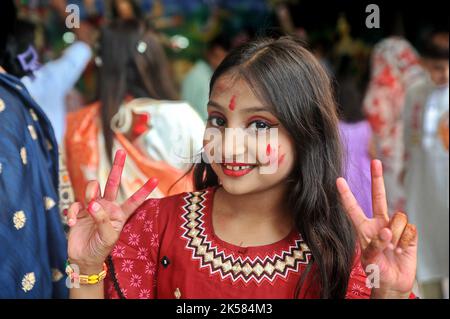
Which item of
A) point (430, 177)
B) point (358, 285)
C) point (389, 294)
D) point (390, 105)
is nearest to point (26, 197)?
point (358, 285)

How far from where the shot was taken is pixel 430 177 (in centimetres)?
357

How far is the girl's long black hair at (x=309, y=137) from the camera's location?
1.47 m

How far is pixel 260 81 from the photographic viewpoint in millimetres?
1472

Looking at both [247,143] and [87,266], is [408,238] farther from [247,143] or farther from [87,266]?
[87,266]

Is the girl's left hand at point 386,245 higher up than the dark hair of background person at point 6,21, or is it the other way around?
the dark hair of background person at point 6,21

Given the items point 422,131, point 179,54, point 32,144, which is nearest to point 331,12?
point 179,54

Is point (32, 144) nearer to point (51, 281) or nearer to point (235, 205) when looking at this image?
point (51, 281)

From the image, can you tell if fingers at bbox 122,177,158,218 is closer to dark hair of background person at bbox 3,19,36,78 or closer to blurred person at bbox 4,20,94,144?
dark hair of background person at bbox 3,19,36,78

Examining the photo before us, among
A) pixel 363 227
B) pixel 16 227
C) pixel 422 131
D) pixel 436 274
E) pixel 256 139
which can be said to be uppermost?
pixel 256 139

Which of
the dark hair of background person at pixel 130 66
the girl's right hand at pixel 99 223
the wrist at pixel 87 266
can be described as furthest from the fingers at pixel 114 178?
the dark hair of background person at pixel 130 66

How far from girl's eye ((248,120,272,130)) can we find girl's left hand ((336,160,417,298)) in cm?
26

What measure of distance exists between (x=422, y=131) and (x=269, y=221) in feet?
7.63

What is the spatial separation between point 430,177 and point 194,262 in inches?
93.4

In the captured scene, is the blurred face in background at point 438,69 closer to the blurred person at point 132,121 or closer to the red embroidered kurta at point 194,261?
the blurred person at point 132,121
